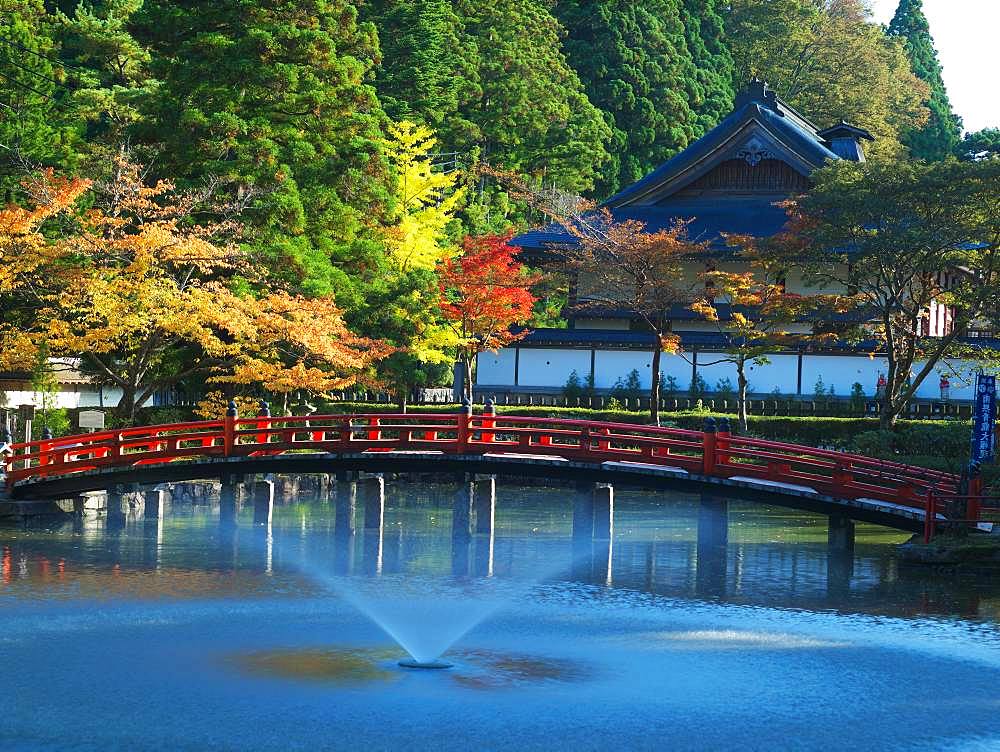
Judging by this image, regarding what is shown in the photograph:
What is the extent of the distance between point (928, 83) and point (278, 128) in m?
76.6

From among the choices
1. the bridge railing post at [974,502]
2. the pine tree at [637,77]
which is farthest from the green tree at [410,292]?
the pine tree at [637,77]

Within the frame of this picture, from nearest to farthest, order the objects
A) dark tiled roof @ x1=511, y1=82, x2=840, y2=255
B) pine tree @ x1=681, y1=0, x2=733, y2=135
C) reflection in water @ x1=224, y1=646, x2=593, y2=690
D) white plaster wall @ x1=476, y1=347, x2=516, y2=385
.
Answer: reflection in water @ x1=224, y1=646, x2=593, y2=690 < white plaster wall @ x1=476, y1=347, x2=516, y2=385 < dark tiled roof @ x1=511, y1=82, x2=840, y2=255 < pine tree @ x1=681, y1=0, x2=733, y2=135

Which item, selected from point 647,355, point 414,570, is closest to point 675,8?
point 647,355

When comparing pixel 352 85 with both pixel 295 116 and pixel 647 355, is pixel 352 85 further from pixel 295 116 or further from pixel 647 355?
pixel 647 355

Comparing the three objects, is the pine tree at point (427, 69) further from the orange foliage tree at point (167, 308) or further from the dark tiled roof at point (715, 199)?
the orange foliage tree at point (167, 308)

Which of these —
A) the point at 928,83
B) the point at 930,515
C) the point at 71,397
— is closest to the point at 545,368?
the point at 71,397

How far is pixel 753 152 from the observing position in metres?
55.6

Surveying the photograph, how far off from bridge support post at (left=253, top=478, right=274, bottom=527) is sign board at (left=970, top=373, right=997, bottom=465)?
1662 centimetres

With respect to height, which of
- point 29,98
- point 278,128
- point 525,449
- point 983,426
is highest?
point 29,98

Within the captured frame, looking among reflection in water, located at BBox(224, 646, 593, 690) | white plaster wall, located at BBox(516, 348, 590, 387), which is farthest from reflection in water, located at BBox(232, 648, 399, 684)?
white plaster wall, located at BBox(516, 348, 590, 387)

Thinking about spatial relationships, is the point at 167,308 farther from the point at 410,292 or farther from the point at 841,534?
the point at 841,534

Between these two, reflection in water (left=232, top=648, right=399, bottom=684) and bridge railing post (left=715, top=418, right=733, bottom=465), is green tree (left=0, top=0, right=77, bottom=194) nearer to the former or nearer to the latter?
bridge railing post (left=715, top=418, right=733, bottom=465)

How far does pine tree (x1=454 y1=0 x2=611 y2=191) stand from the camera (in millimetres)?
74625

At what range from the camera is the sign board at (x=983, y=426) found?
30516 mm
